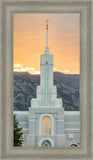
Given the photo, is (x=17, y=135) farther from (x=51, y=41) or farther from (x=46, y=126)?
(x=51, y=41)

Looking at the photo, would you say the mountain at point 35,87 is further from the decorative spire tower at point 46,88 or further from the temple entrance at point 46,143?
the temple entrance at point 46,143

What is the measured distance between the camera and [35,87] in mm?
2090

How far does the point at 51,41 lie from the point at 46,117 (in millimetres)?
701

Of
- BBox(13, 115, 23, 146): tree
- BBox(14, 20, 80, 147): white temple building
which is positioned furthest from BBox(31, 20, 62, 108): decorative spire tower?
BBox(13, 115, 23, 146): tree

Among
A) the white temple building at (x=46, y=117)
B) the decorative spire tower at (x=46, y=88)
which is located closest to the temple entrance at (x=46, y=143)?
the white temple building at (x=46, y=117)

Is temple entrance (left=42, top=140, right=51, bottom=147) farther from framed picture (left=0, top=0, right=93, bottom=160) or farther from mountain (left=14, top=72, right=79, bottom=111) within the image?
mountain (left=14, top=72, right=79, bottom=111)

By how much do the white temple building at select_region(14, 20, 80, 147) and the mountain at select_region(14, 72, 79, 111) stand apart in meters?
0.04

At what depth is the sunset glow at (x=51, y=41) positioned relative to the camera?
81.7 inches

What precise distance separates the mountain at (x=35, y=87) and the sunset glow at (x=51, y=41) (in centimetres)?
6

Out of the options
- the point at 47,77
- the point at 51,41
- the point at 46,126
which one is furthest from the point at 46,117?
the point at 51,41

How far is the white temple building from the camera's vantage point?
6.77ft

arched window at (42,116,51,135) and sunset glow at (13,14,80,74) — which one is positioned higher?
sunset glow at (13,14,80,74)

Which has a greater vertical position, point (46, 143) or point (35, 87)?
point (35, 87)

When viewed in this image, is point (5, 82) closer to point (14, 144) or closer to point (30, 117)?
point (30, 117)
